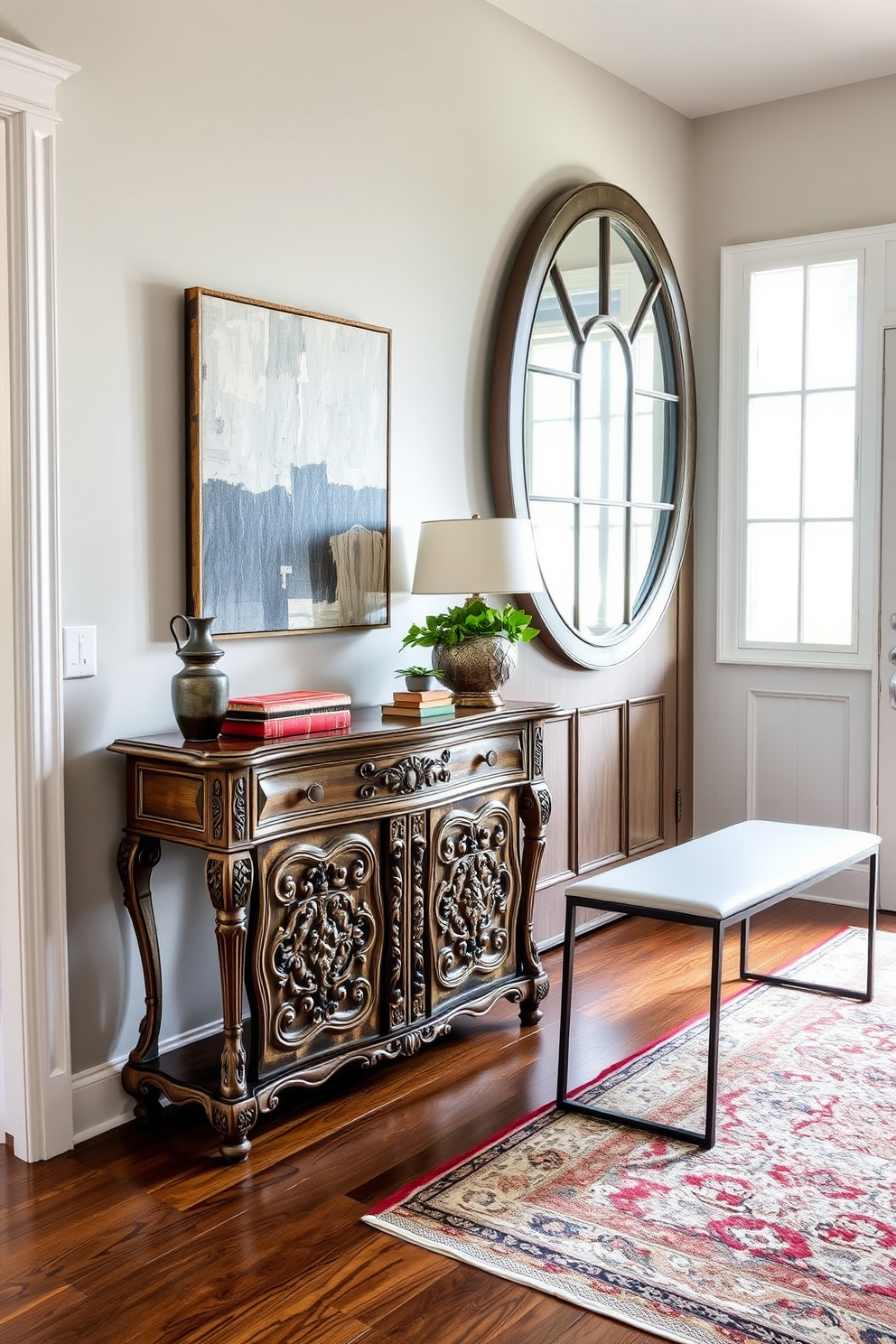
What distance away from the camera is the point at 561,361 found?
408 centimetres

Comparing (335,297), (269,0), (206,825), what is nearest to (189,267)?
(335,297)

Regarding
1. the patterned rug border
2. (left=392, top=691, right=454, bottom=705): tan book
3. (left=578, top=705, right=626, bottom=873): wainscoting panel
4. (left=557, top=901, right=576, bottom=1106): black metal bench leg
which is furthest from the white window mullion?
(left=557, top=901, right=576, bottom=1106): black metal bench leg

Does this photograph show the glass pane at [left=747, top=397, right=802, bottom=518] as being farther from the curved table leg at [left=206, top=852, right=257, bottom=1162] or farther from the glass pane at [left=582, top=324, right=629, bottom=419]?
the curved table leg at [left=206, top=852, right=257, bottom=1162]

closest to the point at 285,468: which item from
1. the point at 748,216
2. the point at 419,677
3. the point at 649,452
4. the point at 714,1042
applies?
the point at 419,677

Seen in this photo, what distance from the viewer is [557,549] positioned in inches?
163

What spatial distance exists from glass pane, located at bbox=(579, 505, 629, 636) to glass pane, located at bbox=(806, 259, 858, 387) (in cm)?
93

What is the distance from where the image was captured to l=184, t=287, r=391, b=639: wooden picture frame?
2.85m

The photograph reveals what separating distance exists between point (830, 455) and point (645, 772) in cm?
136

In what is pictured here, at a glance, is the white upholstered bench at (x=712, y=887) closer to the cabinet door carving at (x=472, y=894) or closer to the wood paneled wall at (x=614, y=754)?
the cabinet door carving at (x=472, y=894)

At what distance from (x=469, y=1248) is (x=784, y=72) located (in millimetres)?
3971

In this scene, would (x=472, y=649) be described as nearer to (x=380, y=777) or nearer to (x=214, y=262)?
(x=380, y=777)

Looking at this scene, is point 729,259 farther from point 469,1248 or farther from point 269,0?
point 469,1248

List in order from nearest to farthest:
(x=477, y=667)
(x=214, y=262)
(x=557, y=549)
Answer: (x=214, y=262), (x=477, y=667), (x=557, y=549)

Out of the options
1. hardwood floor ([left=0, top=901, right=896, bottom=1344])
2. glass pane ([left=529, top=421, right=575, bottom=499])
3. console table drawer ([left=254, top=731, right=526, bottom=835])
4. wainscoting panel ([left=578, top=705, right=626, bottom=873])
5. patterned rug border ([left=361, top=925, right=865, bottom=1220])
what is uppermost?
glass pane ([left=529, top=421, right=575, bottom=499])
